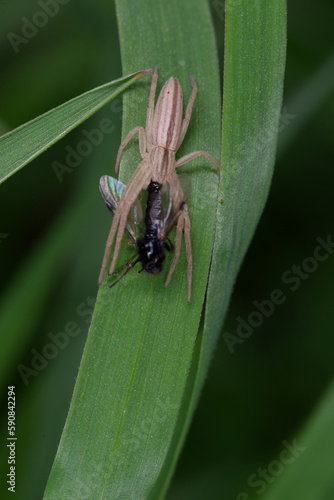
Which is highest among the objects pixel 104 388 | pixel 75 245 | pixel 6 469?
pixel 75 245

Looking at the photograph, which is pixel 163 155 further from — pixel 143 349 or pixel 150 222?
pixel 143 349

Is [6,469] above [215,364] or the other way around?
the other way around

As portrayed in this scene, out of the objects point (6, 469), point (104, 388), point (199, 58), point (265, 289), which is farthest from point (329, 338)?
point (6, 469)

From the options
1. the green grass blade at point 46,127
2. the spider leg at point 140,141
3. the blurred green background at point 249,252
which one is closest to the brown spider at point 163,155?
the spider leg at point 140,141

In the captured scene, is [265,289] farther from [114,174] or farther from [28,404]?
[28,404]

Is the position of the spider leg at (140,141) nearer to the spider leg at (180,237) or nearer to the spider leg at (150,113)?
the spider leg at (150,113)

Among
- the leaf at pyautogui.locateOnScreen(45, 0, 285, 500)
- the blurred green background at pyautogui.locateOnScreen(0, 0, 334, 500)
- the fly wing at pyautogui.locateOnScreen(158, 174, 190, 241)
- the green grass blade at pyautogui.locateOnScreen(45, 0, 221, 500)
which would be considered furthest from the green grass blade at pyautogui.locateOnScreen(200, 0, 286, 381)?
the blurred green background at pyautogui.locateOnScreen(0, 0, 334, 500)
